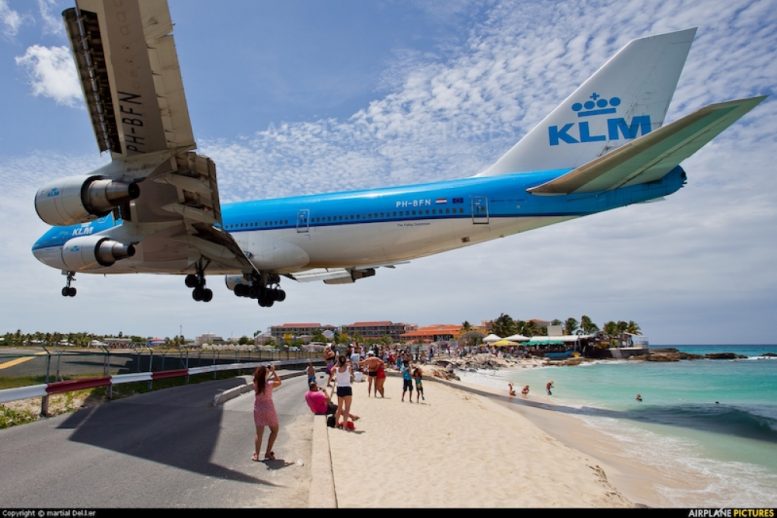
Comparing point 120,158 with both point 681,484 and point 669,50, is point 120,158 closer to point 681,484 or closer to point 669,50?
point 681,484

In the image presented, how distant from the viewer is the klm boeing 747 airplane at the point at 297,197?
10570 mm

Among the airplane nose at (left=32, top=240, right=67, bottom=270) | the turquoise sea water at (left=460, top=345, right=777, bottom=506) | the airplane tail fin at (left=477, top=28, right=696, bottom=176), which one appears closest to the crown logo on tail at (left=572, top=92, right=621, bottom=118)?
the airplane tail fin at (left=477, top=28, right=696, bottom=176)

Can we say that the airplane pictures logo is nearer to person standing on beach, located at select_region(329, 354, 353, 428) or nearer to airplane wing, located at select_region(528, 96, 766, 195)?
airplane wing, located at select_region(528, 96, 766, 195)

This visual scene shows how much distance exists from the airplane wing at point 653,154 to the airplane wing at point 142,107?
10918mm

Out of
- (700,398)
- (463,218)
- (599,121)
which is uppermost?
(599,121)

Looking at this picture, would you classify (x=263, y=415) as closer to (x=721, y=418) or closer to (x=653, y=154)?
(x=653, y=154)

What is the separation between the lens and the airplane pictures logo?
56.0 feet

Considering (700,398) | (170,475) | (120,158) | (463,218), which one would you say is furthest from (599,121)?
(700,398)

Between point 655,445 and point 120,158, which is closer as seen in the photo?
point 120,158

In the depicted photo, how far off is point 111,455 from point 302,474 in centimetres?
297

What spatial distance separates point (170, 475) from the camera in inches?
242

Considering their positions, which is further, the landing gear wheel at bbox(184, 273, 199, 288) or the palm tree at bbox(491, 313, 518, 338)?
the palm tree at bbox(491, 313, 518, 338)

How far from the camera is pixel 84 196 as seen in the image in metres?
11.7

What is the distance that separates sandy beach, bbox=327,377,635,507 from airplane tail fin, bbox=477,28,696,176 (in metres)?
10.1
